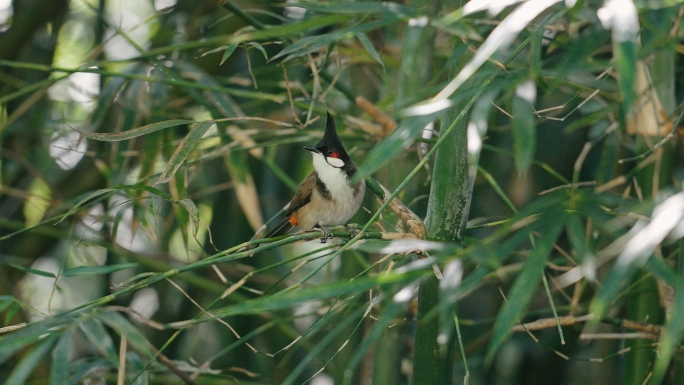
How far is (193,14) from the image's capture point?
2.99m

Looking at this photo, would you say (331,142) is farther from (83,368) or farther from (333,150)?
(83,368)

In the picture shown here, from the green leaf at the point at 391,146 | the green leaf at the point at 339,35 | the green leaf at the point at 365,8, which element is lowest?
the green leaf at the point at 391,146

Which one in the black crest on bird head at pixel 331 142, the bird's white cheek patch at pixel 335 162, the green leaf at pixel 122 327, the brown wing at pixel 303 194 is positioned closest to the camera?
the green leaf at pixel 122 327

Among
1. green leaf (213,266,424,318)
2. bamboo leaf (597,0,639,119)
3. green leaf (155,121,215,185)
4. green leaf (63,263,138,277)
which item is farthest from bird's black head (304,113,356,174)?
bamboo leaf (597,0,639,119)

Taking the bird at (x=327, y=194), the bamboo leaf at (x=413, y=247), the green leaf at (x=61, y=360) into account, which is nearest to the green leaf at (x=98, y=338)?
the green leaf at (x=61, y=360)

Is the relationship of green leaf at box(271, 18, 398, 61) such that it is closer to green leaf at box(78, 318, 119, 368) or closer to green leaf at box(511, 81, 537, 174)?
green leaf at box(511, 81, 537, 174)

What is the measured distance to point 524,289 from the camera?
96cm

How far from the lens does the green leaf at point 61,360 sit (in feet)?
3.95

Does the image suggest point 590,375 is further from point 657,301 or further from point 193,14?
point 193,14

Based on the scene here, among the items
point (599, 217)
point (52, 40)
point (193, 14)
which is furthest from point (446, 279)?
point (52, 40)

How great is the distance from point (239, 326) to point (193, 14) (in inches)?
49.3

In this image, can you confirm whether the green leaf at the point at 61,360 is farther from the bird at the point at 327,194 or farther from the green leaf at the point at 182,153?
the bird at the point at 327,194

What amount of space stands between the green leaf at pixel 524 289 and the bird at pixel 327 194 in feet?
4.05

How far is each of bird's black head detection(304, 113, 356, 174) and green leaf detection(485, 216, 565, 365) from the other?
1.11m
